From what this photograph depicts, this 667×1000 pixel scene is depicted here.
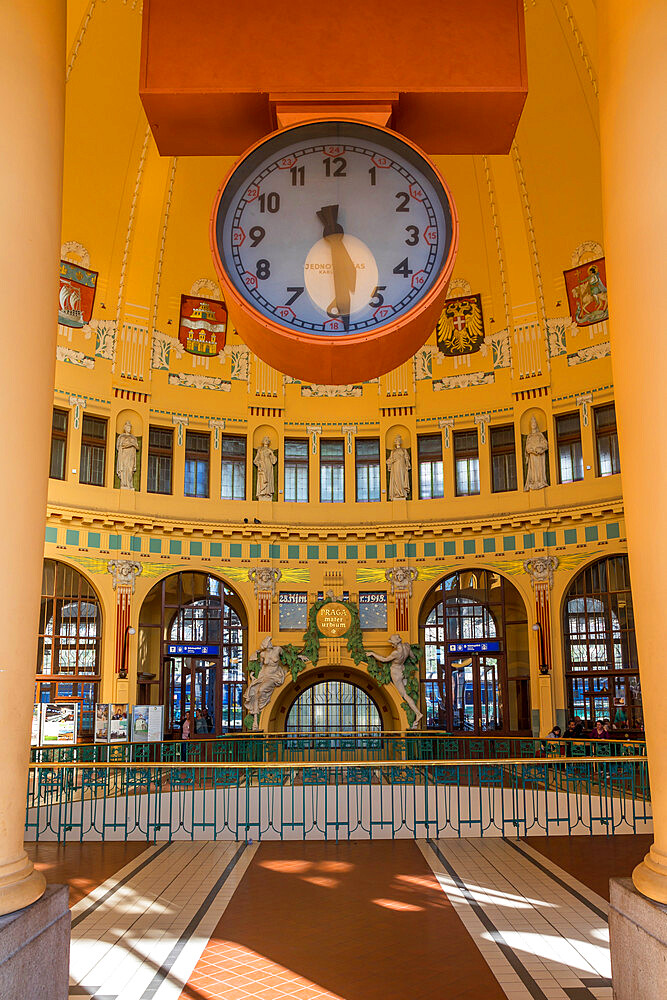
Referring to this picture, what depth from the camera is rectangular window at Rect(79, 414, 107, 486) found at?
21.8 meters

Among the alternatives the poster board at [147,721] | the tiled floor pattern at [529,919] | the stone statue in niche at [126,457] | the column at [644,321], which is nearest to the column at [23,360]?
the column at [644,321]

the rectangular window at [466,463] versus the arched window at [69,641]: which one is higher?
the rectangular window at [466,463]

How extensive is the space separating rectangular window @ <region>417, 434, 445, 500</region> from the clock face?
20.1 meters

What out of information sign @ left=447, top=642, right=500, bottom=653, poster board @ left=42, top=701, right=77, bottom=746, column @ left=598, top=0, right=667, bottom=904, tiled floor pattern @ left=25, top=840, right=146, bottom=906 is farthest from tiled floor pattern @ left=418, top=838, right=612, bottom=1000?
information sign @ left=447, top=642, right=500, bottom=653

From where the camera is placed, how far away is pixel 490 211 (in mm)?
23062

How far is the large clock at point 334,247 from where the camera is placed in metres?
3.85

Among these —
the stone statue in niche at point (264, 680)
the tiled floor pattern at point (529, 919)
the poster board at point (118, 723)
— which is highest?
Answer: the stone statue in niche at point (264, 680)

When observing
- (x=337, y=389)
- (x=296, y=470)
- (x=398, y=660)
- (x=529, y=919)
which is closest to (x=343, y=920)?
(x=529, y=919)

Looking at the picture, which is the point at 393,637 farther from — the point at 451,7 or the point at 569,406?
the point at 451,7

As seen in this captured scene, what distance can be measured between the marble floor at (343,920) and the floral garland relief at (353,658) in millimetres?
12009

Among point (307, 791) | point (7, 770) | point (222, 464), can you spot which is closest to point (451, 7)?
point (7, 770)

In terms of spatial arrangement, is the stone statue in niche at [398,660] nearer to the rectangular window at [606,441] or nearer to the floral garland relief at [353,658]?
the floral garland relief at [353,658]

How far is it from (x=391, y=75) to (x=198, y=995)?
505 cm

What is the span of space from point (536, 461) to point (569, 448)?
879 millimetres
